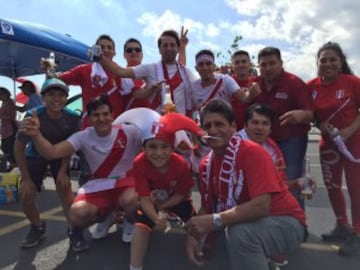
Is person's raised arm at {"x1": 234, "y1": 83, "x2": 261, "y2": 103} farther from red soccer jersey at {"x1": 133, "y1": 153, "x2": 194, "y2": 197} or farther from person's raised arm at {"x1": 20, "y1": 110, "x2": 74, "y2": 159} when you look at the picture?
person's raised arm at {"x1": 20, "y1": 110, "x2": 74, "y2": 159}

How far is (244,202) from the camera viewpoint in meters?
2.50

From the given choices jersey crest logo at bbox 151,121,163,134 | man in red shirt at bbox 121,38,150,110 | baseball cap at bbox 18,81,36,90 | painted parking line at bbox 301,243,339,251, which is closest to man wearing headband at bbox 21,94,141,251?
jersey crest logo at bbox 151,121,163,134

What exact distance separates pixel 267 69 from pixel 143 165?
1.51 metres

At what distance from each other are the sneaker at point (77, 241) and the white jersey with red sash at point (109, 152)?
0.38m

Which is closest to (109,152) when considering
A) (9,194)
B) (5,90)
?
(9,194)

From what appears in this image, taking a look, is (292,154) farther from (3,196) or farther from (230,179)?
(3,196)

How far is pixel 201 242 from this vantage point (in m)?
2.79

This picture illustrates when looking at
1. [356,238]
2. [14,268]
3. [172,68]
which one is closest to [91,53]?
[172,68]

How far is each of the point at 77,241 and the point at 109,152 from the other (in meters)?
0.87

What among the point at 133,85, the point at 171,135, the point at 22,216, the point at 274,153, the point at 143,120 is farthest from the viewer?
the point at 22,216

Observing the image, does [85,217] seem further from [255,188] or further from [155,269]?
[255,188]

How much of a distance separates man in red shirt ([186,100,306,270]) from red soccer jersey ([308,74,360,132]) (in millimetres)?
1455

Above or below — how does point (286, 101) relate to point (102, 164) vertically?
above

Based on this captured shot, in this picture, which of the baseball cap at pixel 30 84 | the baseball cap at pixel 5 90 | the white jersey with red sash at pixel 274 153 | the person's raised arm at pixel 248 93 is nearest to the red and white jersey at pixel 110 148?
the white jersey with red sash at pixel 274 153
